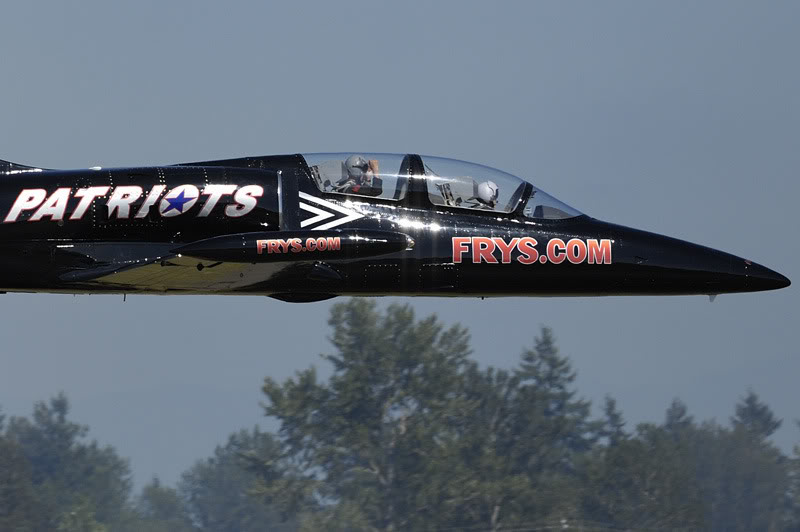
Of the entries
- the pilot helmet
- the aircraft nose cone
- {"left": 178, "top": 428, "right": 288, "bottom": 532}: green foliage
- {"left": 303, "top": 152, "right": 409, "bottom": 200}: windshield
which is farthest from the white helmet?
{"left": 178, "top": 428, "right": 288, "bottom": 532}: green foliage

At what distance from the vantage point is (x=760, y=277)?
20.9 meters

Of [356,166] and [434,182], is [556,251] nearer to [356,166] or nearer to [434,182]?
[434,182]

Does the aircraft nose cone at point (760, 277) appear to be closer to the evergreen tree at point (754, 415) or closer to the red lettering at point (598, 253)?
the red lettering at point (598, 253)

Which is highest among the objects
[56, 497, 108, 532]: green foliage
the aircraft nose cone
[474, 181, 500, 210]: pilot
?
[56, 497, 108, 532]: green foliage

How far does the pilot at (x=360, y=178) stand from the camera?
781 inches

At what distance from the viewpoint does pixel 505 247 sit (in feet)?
65.7

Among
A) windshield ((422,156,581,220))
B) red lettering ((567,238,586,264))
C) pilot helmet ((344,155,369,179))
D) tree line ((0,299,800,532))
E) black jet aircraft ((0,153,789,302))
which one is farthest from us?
tree line ((0,299,800,532))

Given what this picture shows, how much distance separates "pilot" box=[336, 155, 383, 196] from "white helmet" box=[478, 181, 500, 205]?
1.53 m

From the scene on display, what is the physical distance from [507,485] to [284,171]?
59630 mm

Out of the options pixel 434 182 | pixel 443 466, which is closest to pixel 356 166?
pixel 434 182

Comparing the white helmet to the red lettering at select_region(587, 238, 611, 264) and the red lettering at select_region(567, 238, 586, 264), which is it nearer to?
the red lettering at select_region(567, 238, 586, 264)

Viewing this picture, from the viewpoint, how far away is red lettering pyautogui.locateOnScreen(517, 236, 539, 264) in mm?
20078

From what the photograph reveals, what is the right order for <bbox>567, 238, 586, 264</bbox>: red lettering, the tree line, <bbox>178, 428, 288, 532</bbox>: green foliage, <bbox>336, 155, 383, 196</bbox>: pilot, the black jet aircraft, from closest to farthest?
the black jet aircraft, <bbox>336, 155, 383, 196</bbox>: pilot, <bbox>567, 238, 586, 264</bbox>: red lettering, the tree line, <bbox>178, 428, 288, 532</bbox>: green foliage

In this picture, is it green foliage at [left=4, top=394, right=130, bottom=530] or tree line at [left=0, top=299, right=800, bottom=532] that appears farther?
green foliage at [left=4, top=394, right=130, bottom=530]
